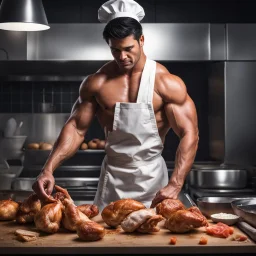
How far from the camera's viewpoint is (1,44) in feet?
17.3

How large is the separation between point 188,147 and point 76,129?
704mm

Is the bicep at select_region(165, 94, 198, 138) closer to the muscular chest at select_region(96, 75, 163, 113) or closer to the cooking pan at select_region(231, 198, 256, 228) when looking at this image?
the muscular chest at select_region(96, 75, 163, 113)

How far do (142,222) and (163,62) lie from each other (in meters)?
3.56

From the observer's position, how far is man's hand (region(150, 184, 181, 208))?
2714 millimetres

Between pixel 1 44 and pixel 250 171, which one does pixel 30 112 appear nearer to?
pixel 1 44

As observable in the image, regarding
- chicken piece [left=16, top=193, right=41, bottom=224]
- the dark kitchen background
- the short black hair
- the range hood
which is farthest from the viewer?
the dark kitchen background

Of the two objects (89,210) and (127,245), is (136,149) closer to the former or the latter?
(89,210)

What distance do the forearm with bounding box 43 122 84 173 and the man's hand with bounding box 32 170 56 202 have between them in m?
0.23

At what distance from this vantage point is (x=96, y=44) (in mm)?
5289

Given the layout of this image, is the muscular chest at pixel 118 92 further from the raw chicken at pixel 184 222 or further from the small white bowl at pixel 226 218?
the raw chicken at pixel 184 222

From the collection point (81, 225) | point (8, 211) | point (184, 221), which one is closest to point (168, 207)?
point (184, 221)

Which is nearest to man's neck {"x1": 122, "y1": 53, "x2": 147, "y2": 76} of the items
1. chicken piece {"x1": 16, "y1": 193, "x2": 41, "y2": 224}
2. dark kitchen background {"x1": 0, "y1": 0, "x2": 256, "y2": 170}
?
chicken piece {"x1": 16, "y1": 193, "x2": 41, "y2": 224}

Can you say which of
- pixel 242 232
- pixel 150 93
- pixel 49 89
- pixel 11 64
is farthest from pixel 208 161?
pixel 242 232

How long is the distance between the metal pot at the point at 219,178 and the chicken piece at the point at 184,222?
87.5 inches
